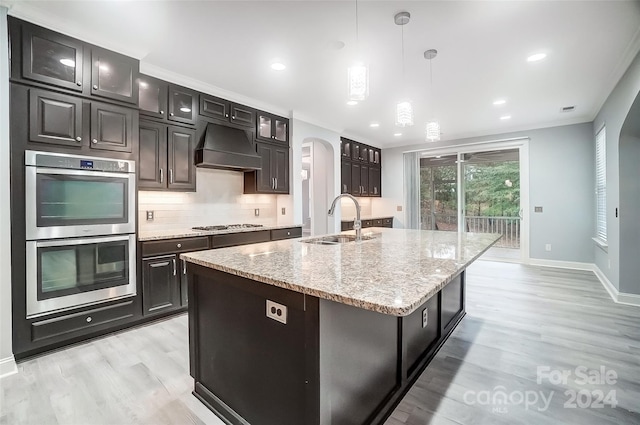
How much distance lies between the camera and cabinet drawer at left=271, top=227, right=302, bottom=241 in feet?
13.4

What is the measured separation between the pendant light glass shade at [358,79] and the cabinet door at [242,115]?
2.42 meters

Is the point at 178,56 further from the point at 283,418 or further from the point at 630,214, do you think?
the point at 630,214

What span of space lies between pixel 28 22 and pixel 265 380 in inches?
120

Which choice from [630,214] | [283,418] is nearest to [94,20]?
[283,418]

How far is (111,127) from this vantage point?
2.65 m

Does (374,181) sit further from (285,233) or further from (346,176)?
(285,233)

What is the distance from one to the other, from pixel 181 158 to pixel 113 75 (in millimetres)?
991

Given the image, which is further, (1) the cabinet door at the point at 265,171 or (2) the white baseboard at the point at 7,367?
(1) the cabinet door at the point at 265,171

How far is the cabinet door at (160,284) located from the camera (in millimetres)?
2881

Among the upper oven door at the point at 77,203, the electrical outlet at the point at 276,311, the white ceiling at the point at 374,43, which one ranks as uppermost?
the white ceiling at the point at 374,43

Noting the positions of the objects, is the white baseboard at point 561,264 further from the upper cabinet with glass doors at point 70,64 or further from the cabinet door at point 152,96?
the upper cabinet with glass doors at point 70,64

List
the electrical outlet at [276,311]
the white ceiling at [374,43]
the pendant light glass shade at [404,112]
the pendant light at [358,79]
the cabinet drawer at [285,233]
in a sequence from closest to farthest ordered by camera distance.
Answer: the electrical outlet at [276,311]
the pendant light at [358,79]
the white ceiling at [374,43]
the pendant light glass shade at [404,112]
the cabinet drawer at [285,233]

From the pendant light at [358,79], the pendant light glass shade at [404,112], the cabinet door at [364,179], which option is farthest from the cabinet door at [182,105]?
the cabinet door at [364,179]

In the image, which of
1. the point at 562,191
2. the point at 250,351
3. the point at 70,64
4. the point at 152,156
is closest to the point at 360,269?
the point at 250,351
